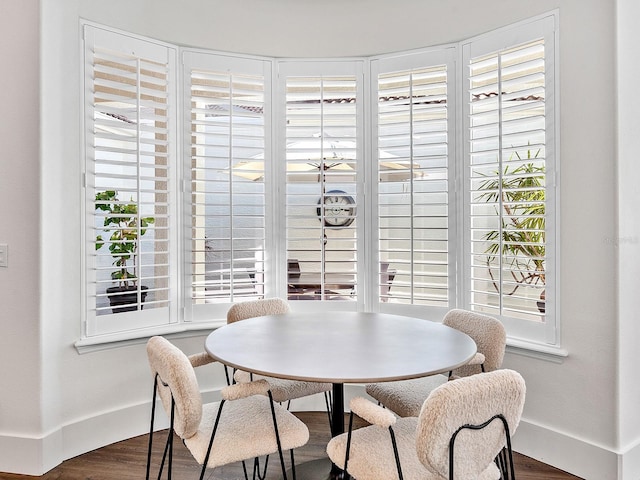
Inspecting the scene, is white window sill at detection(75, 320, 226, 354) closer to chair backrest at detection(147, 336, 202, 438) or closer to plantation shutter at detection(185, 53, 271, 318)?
plantation shutter at detection(185, 53, 271, 318)

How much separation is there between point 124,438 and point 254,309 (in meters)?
1.14

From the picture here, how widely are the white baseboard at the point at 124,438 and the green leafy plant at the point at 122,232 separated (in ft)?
2.78

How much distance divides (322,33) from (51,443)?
306 cm

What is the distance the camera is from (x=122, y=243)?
280 cm

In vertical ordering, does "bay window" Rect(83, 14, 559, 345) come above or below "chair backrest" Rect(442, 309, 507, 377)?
above

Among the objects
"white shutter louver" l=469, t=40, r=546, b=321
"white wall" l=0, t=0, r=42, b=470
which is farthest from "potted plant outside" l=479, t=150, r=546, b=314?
"white wall" l=0, t=0, r=42, b=470

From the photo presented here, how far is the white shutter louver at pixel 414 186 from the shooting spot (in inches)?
119

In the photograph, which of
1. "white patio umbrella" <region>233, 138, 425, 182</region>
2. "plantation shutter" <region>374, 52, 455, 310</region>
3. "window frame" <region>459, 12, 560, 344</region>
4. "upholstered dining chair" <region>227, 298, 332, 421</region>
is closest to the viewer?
"upholstered dining chair" <region>227, 298, 332, 421</region>

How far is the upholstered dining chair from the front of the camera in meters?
2.37

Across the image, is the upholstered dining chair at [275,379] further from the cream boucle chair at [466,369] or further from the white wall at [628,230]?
the white wall at [628,230]

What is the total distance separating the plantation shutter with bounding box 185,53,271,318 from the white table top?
0.72m

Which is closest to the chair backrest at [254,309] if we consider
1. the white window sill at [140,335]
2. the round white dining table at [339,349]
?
the round white dining table at [339,349]

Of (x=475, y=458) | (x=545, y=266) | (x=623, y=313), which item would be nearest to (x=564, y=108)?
(x=545, y=266)

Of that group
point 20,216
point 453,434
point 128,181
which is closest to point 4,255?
point 20,216
